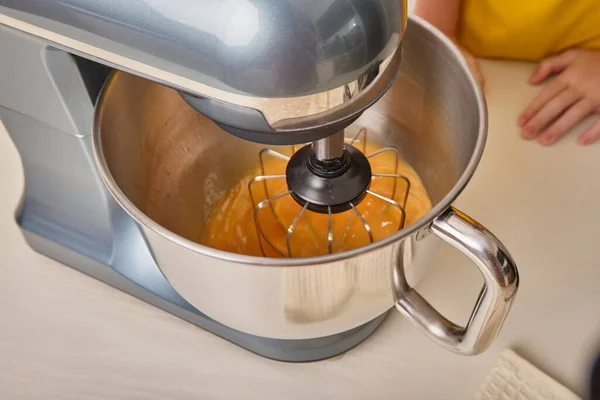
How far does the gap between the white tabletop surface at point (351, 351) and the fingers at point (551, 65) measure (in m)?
0.15

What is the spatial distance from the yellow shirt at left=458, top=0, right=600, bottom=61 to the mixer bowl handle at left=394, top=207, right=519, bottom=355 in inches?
15.9

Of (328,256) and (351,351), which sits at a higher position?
(328,256)

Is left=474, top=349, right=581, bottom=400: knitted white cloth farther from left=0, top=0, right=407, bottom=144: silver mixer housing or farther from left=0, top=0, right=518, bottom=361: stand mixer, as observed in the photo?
left=0, top=0, right=407, bottom=144: silver mixer housing

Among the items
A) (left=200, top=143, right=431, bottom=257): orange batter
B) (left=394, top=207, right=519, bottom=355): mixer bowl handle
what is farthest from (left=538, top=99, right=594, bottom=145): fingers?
(left=394, top=207, right=519, bottom=355): mixer bowl handle

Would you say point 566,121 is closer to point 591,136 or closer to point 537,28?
point 591,136

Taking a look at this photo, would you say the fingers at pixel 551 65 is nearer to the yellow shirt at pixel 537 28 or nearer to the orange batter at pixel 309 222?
the yellow shirt at pixel 537 28

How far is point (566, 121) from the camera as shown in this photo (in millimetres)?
605

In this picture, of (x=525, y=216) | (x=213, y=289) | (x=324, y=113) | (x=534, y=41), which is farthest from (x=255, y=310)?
(x=534, y=41)

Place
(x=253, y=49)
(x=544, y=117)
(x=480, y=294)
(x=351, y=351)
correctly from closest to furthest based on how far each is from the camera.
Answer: (x=253, y=49)
(x=480, y=294)
(x=351, y=351)
(x=544, y=117)

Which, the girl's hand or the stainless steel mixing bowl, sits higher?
the stainless steel mixing bowl

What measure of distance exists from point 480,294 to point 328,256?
11cm

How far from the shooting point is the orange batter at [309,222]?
0.50 meters

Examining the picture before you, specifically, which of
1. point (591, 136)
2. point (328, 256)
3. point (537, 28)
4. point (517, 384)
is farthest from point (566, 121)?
point (328, 256)

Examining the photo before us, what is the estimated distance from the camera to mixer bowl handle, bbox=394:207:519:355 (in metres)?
0.32
